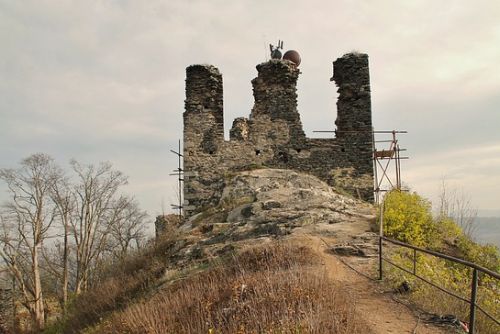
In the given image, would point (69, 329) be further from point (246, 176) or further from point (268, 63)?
point (268, 63)

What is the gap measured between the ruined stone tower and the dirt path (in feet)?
23.7

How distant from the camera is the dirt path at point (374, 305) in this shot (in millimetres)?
4688

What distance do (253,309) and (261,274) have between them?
1.39 m

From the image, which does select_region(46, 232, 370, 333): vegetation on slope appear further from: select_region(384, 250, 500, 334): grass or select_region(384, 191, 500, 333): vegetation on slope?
select_region(384, 191, 500, 333): vegetation on slope

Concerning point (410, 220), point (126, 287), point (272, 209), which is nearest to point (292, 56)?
point (272, 209)

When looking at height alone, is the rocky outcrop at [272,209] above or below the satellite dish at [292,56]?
below

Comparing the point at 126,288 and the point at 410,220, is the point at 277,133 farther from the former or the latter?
the point at 126,288

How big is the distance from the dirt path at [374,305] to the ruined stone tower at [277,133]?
7209 millimetres

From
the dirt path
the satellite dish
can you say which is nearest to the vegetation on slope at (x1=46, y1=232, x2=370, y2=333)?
the dirt path

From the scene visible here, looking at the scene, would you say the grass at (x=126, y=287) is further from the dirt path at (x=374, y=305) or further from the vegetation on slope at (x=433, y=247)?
the vegetation on slope at (x=433, y=247)

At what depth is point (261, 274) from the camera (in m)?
5.74

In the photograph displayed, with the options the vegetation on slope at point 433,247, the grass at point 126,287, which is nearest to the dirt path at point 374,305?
the vegetation on slope at point 433,247

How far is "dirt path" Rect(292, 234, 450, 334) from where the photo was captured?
4.69 meters

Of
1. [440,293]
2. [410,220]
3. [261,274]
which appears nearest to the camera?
[261,274]
